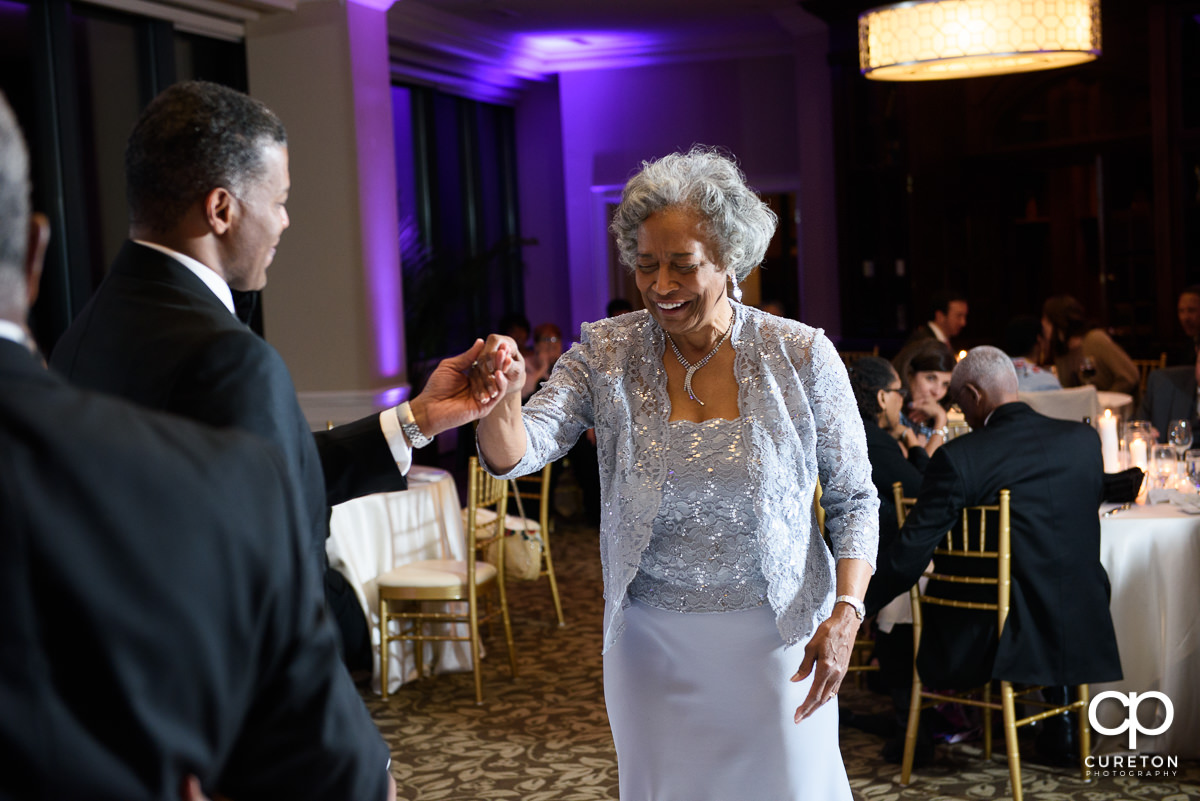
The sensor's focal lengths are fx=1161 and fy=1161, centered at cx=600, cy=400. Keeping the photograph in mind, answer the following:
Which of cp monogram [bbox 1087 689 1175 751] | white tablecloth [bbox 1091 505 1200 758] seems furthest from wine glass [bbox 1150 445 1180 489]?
cp monogram [bbox 1087 689 1175 751]

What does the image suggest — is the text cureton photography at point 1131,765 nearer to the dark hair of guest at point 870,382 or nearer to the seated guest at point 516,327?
the dark hair of guest at point 870,382

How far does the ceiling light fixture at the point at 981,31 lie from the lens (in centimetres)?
509

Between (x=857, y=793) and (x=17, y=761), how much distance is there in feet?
11.2

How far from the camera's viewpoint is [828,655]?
213 cm

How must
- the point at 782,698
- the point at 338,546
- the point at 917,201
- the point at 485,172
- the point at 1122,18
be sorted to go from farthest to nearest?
the point at 485,172, the point at 917,201, the point at 1122,18, the point at 338,546, the point at 782,698

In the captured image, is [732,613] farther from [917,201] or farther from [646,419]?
[917,201]

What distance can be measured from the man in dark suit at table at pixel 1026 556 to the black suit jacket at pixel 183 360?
8.17 ft

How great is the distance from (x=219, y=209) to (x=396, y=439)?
0.49 m

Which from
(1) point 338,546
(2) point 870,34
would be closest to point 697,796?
(1) point 338,546

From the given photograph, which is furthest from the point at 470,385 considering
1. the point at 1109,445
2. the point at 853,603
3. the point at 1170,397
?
the point at 1170,397

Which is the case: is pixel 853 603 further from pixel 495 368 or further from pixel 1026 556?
pixel 1026 556

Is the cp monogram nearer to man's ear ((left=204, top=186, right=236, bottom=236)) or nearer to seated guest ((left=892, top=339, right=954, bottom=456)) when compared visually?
seated guest ((left=892, top=339, right=954, bottom=456))

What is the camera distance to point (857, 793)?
376 centimetres

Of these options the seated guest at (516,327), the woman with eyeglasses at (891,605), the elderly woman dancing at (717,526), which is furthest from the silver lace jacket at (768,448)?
the seated guest at (516,327)
